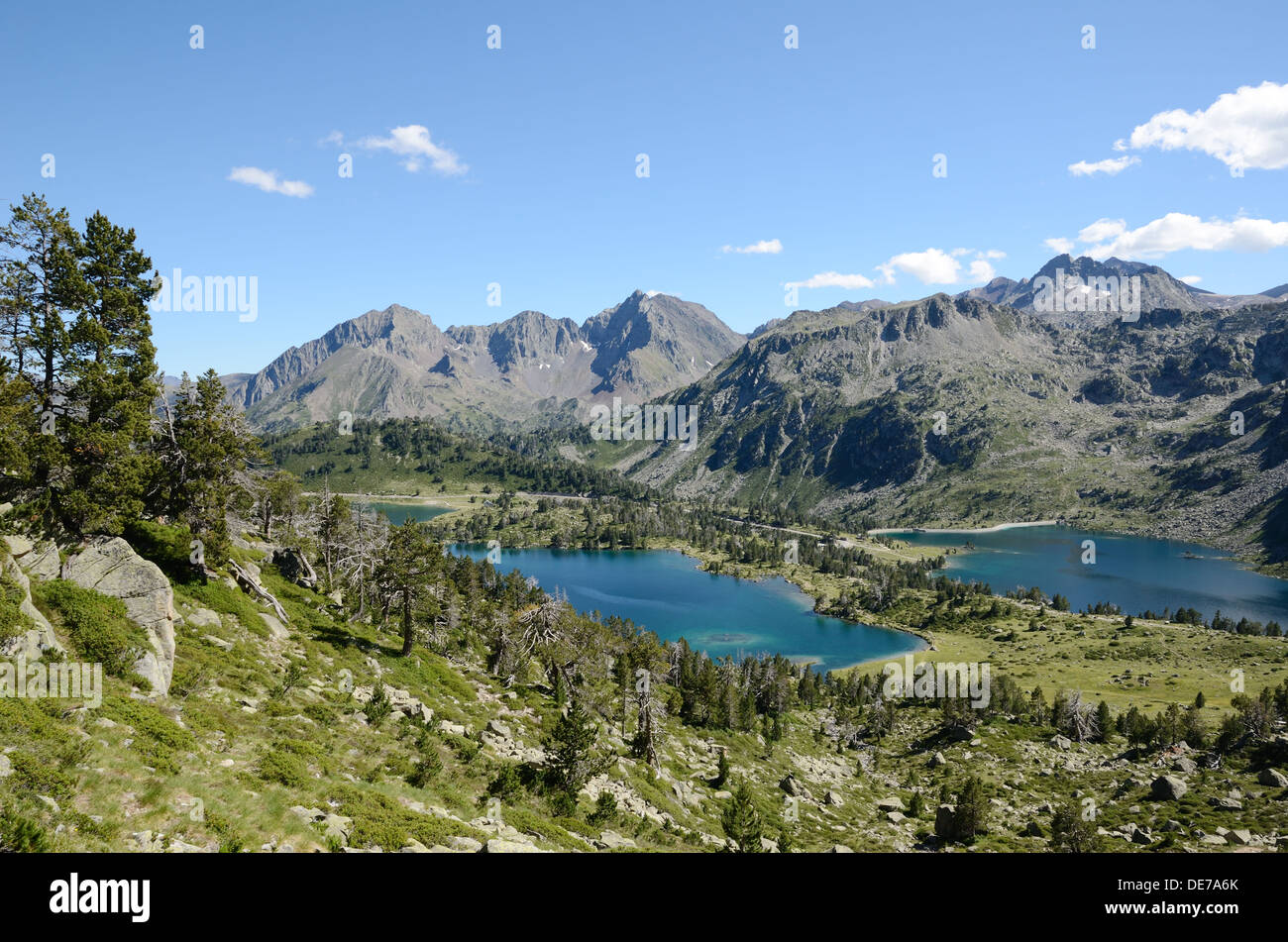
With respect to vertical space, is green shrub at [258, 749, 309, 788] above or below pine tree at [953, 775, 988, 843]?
above

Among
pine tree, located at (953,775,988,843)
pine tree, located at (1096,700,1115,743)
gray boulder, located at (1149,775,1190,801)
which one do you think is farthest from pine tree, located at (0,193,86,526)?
pine tree, located at (1096,700,1115,743)

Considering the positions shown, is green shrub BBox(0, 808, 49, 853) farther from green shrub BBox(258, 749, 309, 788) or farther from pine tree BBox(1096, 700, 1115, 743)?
pine tree BBox(1096, 700, 1115, 743)

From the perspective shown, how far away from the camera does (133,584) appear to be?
2891 centimetres

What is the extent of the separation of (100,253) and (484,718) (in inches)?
1508

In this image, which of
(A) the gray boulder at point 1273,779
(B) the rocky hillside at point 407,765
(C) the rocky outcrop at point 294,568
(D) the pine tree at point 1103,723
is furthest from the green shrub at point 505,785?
(D) the pine tree at point 1103,723

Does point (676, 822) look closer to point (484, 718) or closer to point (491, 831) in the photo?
point (484, 718)

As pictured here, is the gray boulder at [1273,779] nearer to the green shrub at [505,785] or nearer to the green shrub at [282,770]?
the green shrub at [505,785]

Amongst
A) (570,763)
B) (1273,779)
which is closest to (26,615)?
(570,763)

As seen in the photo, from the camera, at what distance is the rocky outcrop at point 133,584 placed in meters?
27.7

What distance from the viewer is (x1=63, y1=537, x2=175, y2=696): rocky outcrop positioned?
2769 centimetres

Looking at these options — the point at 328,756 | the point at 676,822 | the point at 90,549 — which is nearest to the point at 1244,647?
the point at 676,822

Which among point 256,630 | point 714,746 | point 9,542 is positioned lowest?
point 714,746

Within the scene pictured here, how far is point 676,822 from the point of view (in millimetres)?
40688

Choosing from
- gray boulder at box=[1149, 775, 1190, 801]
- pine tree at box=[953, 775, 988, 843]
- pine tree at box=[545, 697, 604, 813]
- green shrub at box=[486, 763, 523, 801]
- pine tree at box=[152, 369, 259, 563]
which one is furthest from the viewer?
gray boulder at box=[1149, 775, 1190, 801]
